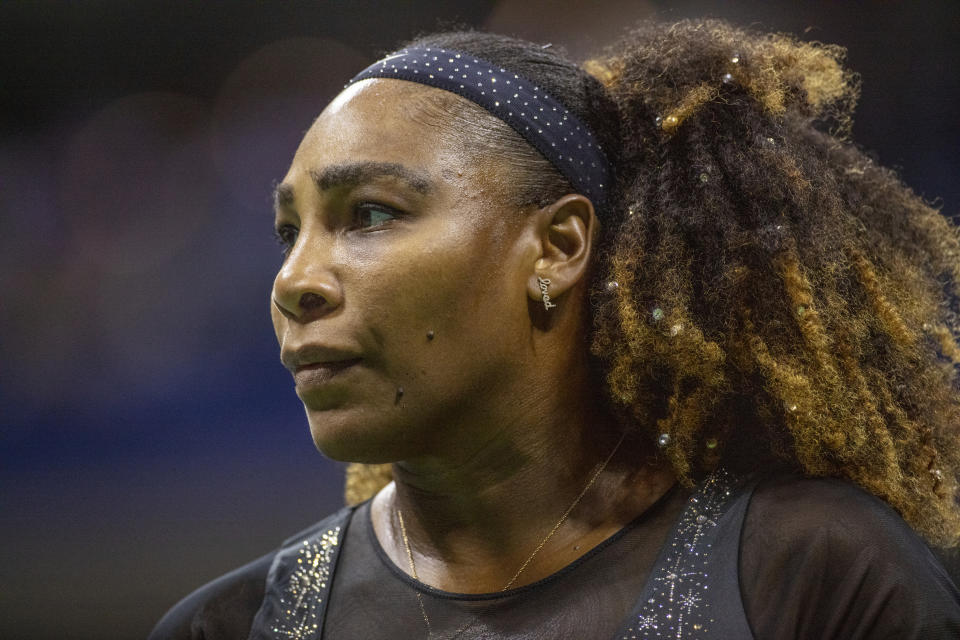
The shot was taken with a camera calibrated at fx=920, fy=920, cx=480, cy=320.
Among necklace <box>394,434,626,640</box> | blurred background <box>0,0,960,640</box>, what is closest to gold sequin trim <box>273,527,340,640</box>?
necklace <box>394,434,626,640</box>

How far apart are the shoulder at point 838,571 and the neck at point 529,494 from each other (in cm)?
25

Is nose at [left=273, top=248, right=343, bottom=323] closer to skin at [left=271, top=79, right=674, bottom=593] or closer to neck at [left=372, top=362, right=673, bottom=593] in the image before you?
skin at [left=271, top=79, right=674, bottom=593]

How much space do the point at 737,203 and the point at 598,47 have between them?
6.09 feet

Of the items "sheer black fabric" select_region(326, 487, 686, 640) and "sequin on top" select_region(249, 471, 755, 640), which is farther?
"sheer black fabric" select_region(326, 487, 686, 640)

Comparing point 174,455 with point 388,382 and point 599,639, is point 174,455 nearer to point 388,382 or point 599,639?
point 388,382

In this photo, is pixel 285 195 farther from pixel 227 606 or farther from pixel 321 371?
pixel 227 606

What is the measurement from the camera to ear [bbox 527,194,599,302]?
177cm

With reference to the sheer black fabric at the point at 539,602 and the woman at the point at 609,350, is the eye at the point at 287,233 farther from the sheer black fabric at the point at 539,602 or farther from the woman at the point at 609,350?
the sheer black fabric at the point at 539,602

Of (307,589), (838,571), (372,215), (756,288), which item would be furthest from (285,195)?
(838,571)

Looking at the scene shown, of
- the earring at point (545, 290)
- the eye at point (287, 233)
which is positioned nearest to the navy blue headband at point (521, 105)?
the earring at point (545, 290)

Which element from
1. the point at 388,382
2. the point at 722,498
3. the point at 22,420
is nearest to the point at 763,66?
the point at 722,498

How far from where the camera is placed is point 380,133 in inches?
69.1

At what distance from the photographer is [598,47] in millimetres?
3455

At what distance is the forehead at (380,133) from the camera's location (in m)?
1.72
